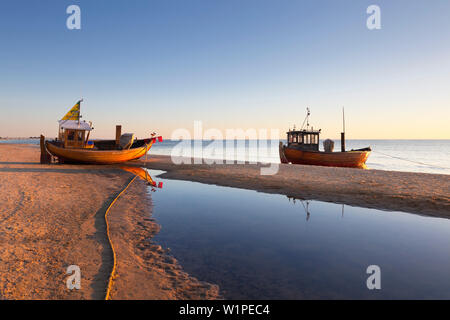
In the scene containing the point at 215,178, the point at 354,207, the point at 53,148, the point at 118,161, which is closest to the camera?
the point at 354,207

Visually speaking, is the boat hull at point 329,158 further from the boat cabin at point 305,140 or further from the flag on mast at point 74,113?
the flag on mast at point 74,113

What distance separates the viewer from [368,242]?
18.0 feet

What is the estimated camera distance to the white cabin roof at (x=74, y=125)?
1998cm

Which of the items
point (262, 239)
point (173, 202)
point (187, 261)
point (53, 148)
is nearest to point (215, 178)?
point (173, 202)

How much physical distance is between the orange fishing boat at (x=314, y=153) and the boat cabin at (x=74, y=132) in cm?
2123

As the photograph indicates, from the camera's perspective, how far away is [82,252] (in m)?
4.61

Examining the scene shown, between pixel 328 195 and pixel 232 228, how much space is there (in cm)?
590

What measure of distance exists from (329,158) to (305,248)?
22090 millimetres

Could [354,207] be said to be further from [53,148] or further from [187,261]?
[53,148]

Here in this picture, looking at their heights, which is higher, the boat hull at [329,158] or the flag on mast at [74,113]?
the flag on mast at [74,113]
